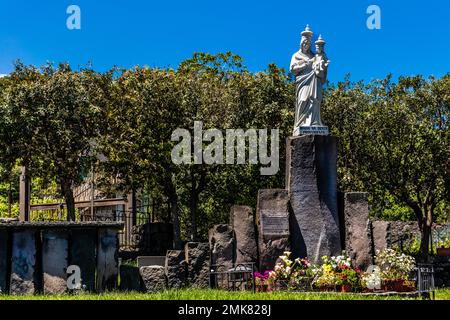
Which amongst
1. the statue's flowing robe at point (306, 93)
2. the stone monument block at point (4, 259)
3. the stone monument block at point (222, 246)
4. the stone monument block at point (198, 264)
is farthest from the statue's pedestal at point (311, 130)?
the stone monument block at point (4, 259)

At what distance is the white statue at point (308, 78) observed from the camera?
19625mm

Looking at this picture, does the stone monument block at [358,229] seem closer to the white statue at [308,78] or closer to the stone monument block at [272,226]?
the stone monument block at [272,226]

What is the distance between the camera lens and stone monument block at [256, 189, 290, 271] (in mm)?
17750

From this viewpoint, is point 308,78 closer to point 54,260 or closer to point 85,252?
point 85,252

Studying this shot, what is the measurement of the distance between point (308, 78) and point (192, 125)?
25.6 ft

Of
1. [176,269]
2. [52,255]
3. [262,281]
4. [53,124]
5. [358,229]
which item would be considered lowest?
[262,281]

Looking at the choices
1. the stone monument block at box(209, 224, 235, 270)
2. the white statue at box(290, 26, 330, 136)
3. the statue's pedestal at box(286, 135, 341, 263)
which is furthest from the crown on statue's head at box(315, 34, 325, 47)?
the stone monument block at box(209, 224, 235, 270)

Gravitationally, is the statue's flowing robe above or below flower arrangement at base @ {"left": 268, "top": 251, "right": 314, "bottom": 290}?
above

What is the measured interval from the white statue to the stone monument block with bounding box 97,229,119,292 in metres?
6.20

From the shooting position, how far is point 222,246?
17.8 metres

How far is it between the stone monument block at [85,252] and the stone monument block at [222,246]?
3.06m

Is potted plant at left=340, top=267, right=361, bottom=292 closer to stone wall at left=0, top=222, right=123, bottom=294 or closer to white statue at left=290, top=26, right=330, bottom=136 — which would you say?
white statue at left=290, top=26, right=330, bottom=136

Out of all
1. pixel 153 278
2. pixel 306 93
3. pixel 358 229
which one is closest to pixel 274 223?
pixel 358 229

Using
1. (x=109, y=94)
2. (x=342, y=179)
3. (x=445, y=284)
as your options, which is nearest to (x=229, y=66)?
(x=109, y=94)
